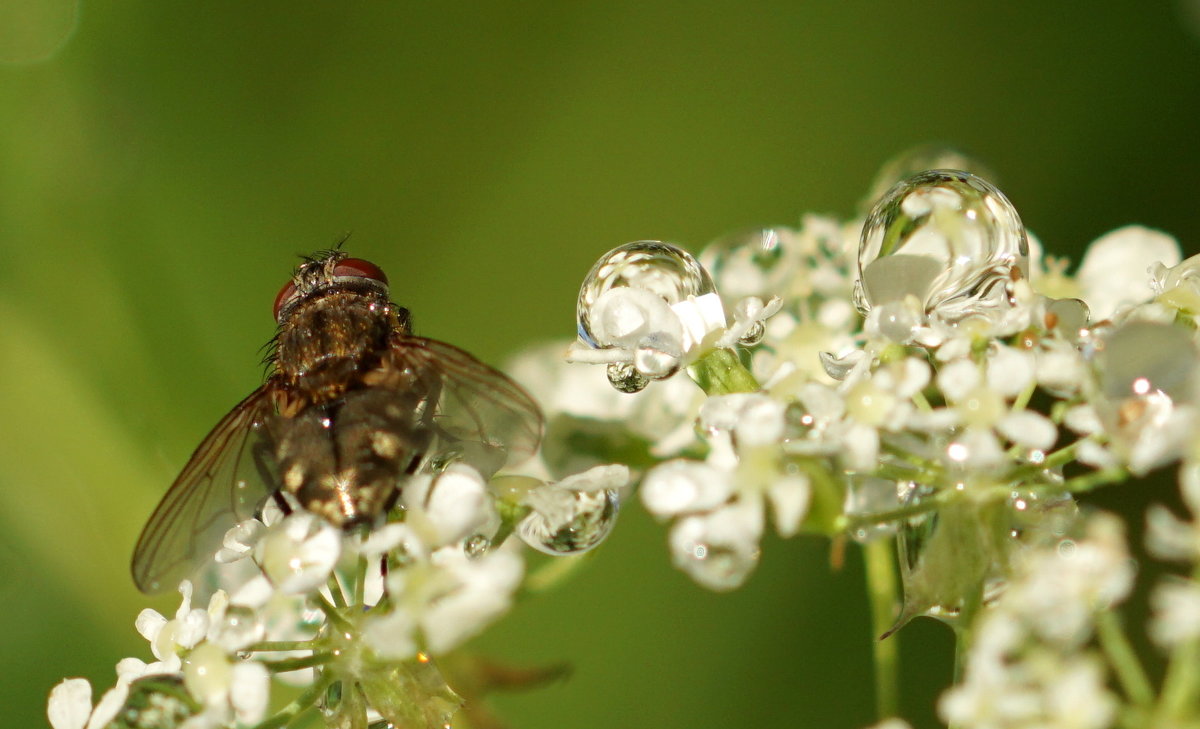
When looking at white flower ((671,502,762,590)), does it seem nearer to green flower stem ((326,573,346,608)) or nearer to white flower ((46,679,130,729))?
green flower stem ((326,573,346,608))

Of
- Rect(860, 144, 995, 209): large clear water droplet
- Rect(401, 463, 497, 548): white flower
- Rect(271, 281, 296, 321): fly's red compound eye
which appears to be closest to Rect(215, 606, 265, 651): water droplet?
Rect(401, 463, 497, 548): white flower

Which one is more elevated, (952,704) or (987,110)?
(987,110)

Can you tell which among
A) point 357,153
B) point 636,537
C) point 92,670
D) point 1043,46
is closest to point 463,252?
point 357,153

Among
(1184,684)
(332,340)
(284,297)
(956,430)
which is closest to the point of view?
(1184,684)

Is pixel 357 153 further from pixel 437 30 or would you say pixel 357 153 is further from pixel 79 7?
pixel 79 7

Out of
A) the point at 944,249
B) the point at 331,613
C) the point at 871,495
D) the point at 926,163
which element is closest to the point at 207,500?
the point at 331,613

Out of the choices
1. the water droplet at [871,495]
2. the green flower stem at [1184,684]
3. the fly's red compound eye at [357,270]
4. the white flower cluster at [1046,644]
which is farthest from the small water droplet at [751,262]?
the green flower stem at [1184,684]

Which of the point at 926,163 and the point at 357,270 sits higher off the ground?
the point at 926,163

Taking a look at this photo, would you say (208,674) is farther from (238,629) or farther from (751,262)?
(751,262)
